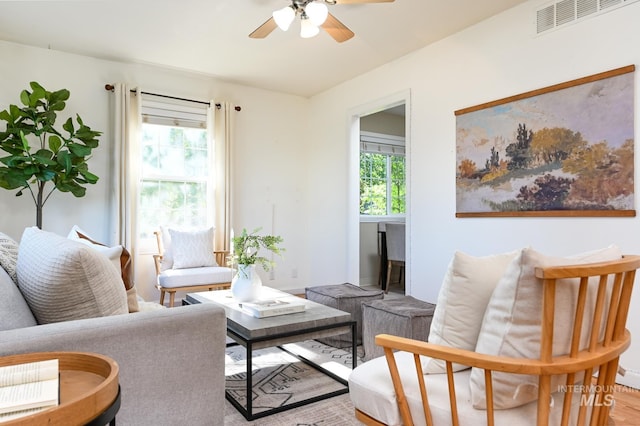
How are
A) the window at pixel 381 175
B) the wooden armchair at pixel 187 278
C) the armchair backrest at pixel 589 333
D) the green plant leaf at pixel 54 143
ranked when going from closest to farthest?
the armchair backrest at pixel 589 333 → the green plant leaf at pixel 54 143 → the wooden armchair at pixel 187 278 → the window at pixel 381 175

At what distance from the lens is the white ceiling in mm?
3123

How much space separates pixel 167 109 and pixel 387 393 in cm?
416

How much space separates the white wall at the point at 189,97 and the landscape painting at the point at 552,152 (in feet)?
8.24

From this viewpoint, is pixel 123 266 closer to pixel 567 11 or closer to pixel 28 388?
pixel 28 388

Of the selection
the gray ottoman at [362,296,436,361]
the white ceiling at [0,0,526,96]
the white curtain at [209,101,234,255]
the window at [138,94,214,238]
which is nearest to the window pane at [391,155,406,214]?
the white ceiling at [0,0,526,96]

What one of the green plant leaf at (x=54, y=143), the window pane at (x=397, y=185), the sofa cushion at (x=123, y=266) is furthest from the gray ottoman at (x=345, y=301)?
the window pane at (x=397, y=185)

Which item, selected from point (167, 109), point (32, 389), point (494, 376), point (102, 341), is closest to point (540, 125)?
point (494, 376)

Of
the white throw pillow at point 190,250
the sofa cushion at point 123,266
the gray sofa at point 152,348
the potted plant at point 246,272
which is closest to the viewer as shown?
the gray sofa at point 152,348

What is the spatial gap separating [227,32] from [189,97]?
1.33m

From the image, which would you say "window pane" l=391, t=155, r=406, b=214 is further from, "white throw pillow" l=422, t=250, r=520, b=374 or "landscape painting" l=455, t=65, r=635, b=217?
"white throw pillow" l=422, t=250, r=520, b=374

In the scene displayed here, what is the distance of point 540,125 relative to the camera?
2.92 meters

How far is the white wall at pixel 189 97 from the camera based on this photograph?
3.84 m

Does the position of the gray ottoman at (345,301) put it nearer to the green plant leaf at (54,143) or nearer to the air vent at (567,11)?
the air vent at (567,11)

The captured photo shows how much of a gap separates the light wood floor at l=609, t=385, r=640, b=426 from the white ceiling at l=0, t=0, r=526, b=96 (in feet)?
9.01
